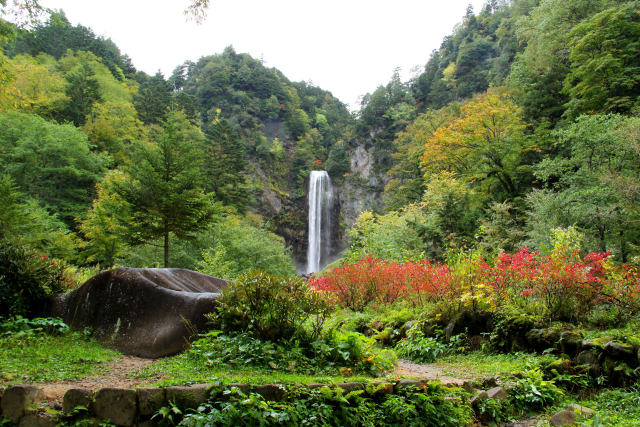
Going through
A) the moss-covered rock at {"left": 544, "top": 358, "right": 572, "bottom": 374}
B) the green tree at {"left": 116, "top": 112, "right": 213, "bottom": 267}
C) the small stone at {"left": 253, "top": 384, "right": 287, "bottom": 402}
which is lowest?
the moss-covered rock at {"left": 544, "top": 358, "right": 572, "bottom": 374}

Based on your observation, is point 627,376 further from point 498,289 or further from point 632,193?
point 632,193

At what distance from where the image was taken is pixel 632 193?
8562 millimetres

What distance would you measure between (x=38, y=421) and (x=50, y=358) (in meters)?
1.61

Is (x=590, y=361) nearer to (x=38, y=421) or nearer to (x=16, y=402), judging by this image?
(x=38, y=421)

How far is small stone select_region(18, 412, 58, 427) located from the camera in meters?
2.41

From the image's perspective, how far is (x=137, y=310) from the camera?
482 cm

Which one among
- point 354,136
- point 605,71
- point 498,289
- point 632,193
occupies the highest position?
point 354,136

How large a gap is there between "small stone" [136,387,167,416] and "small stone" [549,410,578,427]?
3.68 metres

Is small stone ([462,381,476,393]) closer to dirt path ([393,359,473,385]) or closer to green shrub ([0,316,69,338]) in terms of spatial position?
dirt path ([393,359,473,385])

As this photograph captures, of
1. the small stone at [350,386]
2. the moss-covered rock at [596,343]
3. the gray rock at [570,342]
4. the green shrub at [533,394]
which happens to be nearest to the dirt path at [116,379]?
the green shrub at [533,394]

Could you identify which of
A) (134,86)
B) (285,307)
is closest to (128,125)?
(134,86)

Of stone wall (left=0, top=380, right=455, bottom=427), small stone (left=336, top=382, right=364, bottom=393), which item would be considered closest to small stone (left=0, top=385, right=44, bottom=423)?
stone wall (left=0, top=380, right=455, bottom=427)

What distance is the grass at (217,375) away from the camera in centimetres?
302

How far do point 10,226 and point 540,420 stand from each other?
48.2 ft
